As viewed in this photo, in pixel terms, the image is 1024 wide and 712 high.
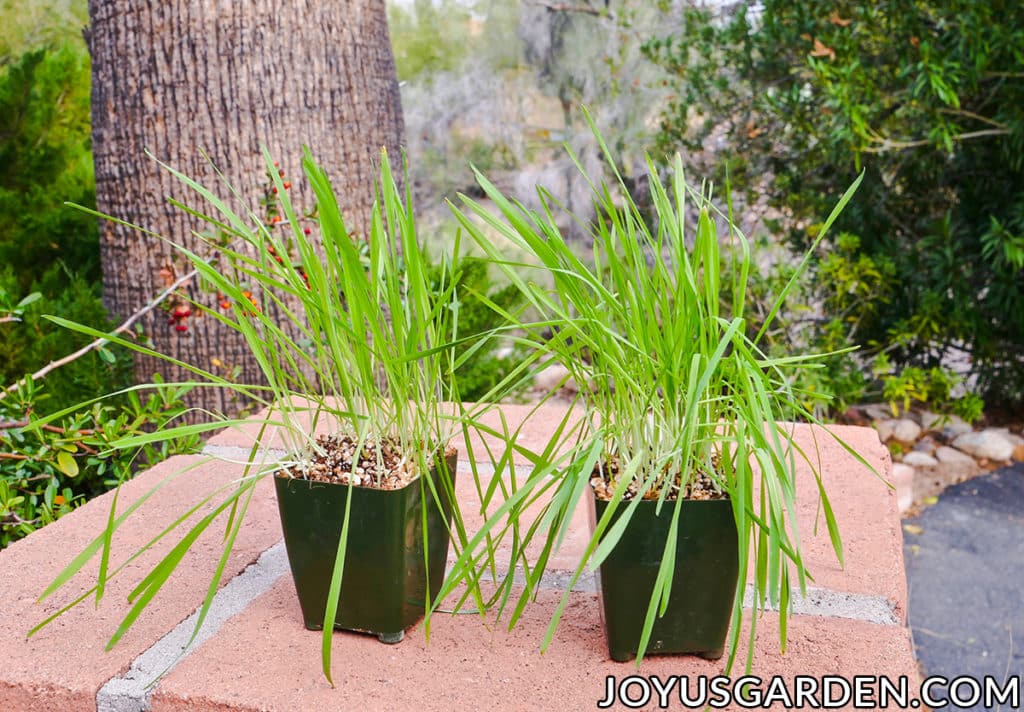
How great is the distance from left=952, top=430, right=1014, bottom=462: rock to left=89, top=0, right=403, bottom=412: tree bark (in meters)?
2.54

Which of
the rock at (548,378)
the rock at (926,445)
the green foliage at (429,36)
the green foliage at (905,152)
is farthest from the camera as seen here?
the green foliage at (429,36)

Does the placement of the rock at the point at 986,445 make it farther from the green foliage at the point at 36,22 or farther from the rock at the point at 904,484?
the green foliage at the point at 36,22

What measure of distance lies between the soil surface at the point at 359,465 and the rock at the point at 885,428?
119 inches

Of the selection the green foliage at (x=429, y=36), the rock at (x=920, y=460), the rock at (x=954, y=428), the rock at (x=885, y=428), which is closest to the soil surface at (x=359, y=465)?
the rock at (x=920, y=460)

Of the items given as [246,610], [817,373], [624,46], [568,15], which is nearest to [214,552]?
[246,610]

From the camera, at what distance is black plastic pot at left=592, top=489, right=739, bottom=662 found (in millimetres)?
731

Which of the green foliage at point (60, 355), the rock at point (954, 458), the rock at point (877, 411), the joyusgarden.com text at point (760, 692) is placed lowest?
the rock at point (954, 458)

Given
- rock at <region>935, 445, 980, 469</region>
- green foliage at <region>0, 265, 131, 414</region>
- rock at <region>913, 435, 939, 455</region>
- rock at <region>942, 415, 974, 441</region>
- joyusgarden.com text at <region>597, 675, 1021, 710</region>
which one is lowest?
rock at <region>913, 435, 939, 455</region>

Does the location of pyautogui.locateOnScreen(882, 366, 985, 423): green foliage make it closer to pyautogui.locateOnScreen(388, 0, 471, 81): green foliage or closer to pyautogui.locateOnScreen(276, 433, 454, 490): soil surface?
pyautogui.locateOnScreen(276, 433, 454, 490): soil surface

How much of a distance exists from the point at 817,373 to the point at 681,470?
2397mm

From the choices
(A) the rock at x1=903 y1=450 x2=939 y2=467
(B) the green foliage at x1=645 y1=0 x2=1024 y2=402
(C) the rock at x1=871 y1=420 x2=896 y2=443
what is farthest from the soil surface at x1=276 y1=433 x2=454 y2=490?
(C) the rock at x1=871 y1=420 x2=896 y2=443

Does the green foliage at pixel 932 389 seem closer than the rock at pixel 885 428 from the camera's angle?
Yes

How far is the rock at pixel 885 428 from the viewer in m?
3.46

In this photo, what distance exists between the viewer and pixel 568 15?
637cm
